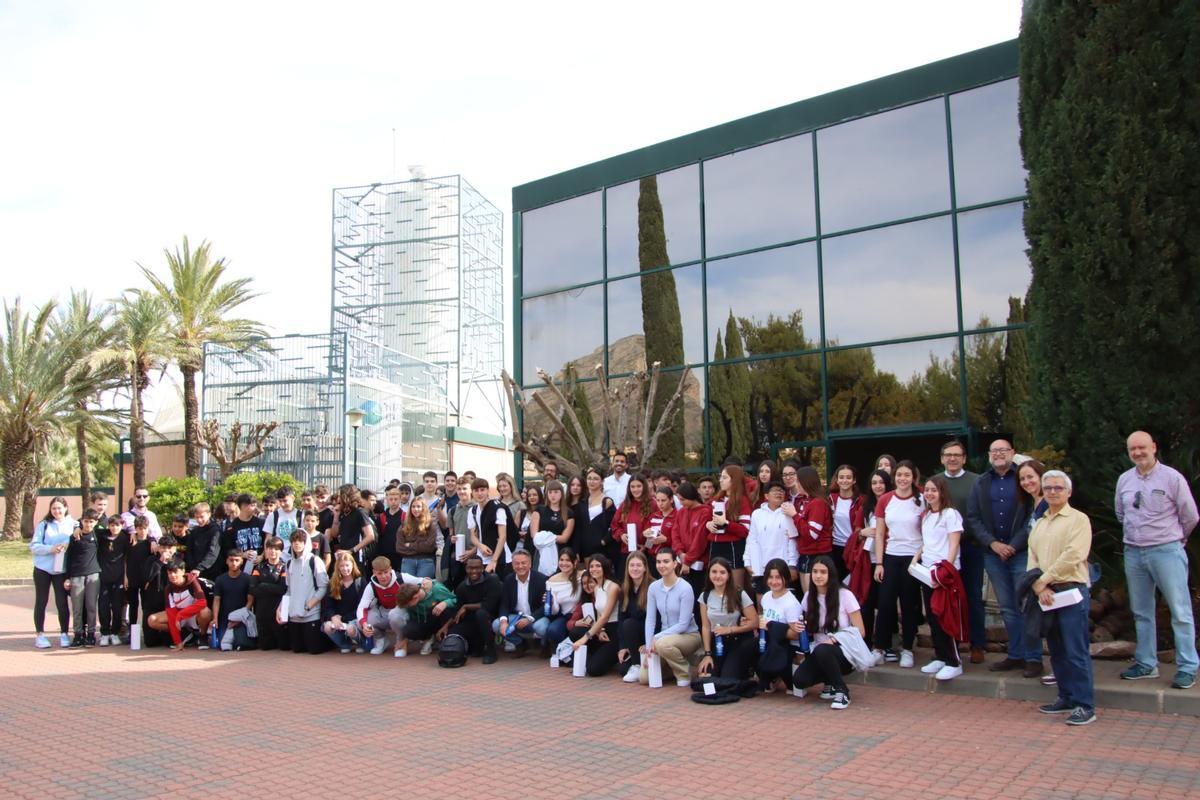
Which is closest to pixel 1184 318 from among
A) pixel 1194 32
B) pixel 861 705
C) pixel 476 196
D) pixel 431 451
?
pixel 1194 32

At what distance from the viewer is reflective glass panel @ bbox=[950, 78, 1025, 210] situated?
45.8ft

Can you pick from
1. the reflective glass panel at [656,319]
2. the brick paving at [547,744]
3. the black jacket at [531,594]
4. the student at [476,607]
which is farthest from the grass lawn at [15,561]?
the black jacket at [531,594]

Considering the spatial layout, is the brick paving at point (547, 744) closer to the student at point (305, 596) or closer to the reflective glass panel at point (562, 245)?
the student at point (305, 596)

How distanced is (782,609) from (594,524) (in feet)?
9.88

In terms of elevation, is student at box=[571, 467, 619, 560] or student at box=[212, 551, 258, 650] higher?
student at box=[571, 467, 619, 560]

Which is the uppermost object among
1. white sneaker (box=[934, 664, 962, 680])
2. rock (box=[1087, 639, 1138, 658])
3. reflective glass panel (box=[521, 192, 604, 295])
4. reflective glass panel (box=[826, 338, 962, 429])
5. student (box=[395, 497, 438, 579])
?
reflective glass panel (box=[521, 192, 604, 295])

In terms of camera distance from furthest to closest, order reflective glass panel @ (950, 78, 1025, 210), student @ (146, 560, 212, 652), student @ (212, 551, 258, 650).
A: reflective glass panel @ (950, 78, 1025, 210), student @ (146, 560, 212, 652), student @ (212, 551, 258, 650)

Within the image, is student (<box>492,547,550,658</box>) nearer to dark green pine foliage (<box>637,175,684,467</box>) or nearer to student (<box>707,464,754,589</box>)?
student (<box>707,464,754,589</box>)

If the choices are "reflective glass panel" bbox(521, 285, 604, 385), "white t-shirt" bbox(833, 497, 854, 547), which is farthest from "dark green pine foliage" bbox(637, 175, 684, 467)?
"white t-shirt" bbox(833, 497, 854, 547)

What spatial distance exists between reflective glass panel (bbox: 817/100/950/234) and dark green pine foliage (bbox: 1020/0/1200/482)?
18.1 ft

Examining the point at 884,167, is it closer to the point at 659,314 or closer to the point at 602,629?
the point at 659,314

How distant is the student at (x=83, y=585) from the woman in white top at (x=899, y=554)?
9.81m

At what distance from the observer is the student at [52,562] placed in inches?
471

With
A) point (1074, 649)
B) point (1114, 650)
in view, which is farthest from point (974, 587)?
point (1074, 649)
